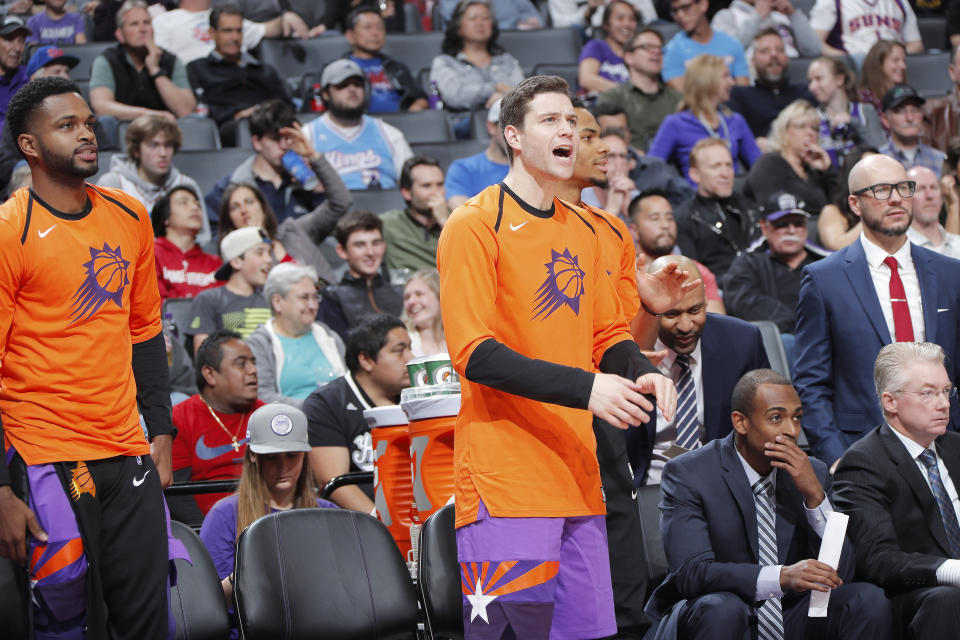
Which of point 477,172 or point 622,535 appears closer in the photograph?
point 622,535

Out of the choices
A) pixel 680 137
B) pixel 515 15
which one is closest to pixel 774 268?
pixel 680 137

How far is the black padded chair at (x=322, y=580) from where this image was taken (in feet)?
12.1

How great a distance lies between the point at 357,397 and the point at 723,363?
64.8 inches

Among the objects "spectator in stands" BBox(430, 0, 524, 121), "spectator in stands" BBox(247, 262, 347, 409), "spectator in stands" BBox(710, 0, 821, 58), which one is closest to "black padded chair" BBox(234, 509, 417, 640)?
"spectator in stands" BBox(247, 262, 347, 409)

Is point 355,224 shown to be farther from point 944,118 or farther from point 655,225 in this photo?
point 944,118

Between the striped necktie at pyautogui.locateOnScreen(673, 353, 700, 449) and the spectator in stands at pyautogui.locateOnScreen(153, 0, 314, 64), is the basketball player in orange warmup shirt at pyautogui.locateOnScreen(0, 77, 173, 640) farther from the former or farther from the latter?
the spectator in stands at pyautogui.locateOnScreen(153, 0, 314, 64)

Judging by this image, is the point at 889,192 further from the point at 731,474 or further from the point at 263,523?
the point at 263,523

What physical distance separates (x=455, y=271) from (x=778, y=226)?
14.1 feet

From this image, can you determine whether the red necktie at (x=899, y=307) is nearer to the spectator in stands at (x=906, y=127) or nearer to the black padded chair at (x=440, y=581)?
the black padded chair at (x=440, y=581)

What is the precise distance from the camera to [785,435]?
13.3ft

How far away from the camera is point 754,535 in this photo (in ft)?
13.1

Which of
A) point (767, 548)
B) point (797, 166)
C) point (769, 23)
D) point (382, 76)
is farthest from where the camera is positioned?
point (769, 23)

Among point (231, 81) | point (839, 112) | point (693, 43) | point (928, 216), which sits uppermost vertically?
point (693, 43)

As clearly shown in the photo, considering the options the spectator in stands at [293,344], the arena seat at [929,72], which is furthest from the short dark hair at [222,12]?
the arena seat at [929,72]
